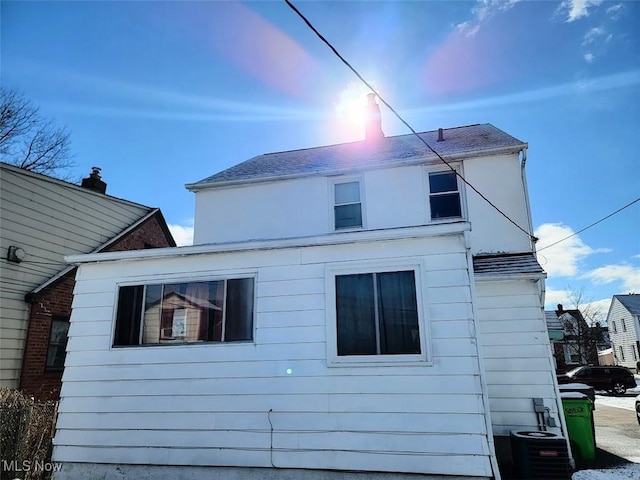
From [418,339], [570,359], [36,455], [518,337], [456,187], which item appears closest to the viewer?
[418,339]

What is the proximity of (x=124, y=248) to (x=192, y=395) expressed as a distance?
8721 millimetres

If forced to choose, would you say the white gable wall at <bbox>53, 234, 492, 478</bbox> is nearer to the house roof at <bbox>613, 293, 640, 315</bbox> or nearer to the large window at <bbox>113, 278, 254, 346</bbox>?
the large window at <bbox>113, 278, 254, 346</bbox>

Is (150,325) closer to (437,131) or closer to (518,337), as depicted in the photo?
(518,337)

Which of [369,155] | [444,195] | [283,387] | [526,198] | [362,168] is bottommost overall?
[283,387]

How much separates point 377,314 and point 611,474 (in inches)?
193

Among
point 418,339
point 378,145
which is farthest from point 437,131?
point 418,339

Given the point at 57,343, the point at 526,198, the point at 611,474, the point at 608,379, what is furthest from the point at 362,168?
the point at 608,379

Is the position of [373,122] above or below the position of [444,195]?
above

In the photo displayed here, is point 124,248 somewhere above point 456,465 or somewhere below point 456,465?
above

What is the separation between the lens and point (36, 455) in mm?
7055

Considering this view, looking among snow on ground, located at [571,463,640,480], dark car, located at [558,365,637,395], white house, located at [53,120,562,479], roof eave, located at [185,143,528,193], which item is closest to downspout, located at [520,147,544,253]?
roof eave, located at [185,143,528,193]

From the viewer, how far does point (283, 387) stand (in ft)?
20.7

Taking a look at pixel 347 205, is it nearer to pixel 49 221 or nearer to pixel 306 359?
pixel 306 359

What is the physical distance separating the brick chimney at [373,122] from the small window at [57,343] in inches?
420
